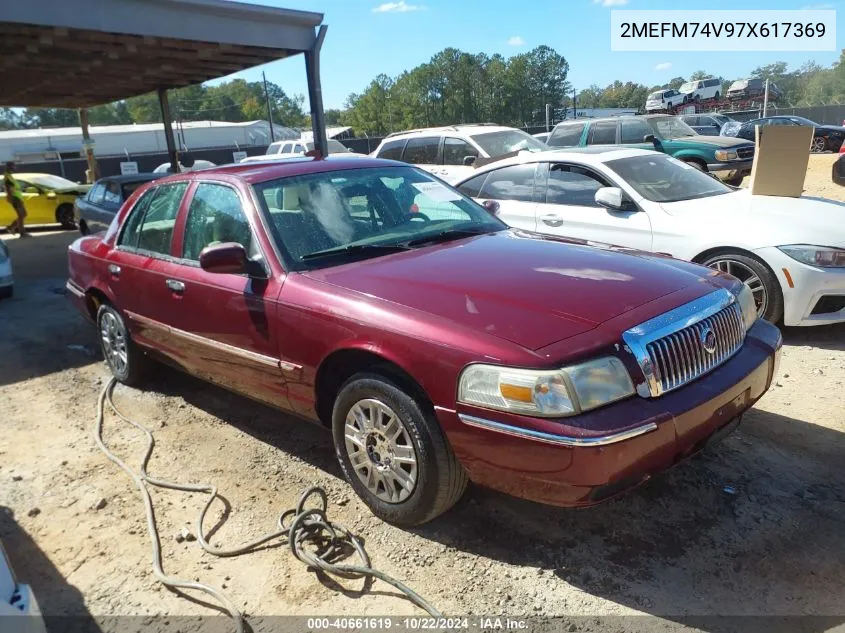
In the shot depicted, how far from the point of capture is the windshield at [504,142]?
1060 cm

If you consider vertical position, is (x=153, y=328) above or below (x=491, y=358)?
below

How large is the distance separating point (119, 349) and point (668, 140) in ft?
41.2

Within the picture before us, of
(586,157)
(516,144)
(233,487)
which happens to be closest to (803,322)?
(586,157)

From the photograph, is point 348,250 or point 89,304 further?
point 89,304

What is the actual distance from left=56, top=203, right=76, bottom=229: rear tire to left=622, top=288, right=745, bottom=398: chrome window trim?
680 inches

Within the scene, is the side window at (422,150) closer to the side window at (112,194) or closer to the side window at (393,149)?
the side window at (393,149)

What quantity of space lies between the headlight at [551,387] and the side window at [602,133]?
1240 centimetres

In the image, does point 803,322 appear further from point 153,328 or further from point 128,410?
point 128,410

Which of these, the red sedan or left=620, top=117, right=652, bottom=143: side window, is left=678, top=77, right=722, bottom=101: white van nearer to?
left=620, top=117, right=652, bottom=143: side window

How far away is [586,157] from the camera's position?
625 cm

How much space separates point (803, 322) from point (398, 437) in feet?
12.2

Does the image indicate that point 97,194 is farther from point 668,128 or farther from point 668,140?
point 668,128

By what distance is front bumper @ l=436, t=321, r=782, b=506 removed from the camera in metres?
2.35

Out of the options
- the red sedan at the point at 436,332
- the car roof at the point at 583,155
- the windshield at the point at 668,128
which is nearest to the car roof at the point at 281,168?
the red sedan at the point at 436,332
